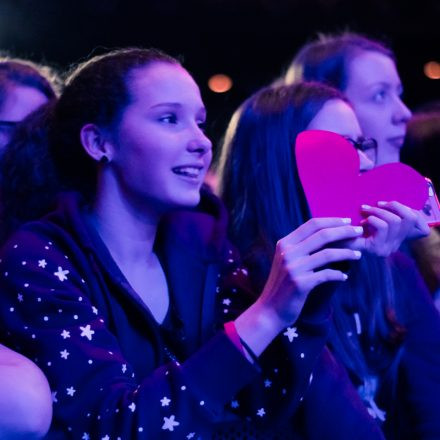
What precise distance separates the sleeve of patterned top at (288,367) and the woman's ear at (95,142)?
479mm

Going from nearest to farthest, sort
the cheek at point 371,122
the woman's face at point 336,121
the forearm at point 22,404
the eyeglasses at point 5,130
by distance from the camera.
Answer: the forearm at point 22,404 < the woman's face at point 336,121 < the eyeglasses at point 5,130 < the cheek at point 371,122

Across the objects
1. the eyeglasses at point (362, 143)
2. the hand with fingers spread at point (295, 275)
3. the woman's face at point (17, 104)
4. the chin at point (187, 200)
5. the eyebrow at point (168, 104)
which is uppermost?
the woman's face at point (17, 104)

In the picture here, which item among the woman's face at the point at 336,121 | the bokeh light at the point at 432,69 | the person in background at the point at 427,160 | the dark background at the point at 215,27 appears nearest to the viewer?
the woman's face at the point at 336,121

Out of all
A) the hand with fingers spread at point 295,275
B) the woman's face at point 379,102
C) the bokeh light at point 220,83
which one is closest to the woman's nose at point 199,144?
the hand with fingers spread at point 295,275

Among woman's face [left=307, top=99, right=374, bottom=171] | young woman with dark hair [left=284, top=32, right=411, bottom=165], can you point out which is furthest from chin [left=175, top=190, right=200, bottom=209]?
young woman with dark hair [left=284, top=32, right=411, bottom=165]

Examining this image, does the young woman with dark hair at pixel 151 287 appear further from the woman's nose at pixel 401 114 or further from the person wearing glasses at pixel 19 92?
the woman's nose at pixel 401 114

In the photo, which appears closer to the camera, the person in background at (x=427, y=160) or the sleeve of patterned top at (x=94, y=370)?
the sleeve of patterned top at (x=94, y=370)

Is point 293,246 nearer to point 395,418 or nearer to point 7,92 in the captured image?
point 395,418

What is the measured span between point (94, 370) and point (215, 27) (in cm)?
349

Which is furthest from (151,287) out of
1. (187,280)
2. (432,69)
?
(432,69)

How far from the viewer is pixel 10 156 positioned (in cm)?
150

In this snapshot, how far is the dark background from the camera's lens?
3.97m

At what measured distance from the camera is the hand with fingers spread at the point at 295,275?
1114mm

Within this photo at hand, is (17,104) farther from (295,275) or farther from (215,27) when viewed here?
(215,27)
